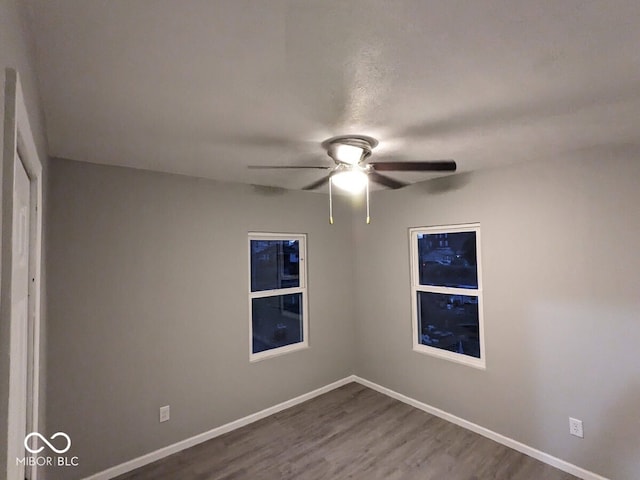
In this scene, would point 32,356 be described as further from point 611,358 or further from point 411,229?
point 611,358

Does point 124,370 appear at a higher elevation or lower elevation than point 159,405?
higher

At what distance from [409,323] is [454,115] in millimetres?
2491

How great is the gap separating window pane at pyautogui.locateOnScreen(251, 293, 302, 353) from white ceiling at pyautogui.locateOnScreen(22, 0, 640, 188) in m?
1.90

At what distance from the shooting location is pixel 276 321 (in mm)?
3768

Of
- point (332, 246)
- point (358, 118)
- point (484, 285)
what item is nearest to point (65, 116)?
point (358, 118)

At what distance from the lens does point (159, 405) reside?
2775 millimetres

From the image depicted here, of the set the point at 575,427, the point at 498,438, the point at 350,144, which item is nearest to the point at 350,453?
the point at 498,438

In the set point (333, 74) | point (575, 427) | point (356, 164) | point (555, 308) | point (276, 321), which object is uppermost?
point (333, 74)

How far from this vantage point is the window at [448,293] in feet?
10.5

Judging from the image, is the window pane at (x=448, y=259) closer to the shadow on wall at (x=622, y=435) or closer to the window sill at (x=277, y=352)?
the shadow on wall at (x=622, y=435)

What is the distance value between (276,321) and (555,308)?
2.71 m

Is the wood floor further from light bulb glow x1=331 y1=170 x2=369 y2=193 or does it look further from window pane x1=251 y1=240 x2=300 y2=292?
light bulb glow x1=331 y1=170 x2=369 y2=193

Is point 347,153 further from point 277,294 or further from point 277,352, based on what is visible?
point 277,352

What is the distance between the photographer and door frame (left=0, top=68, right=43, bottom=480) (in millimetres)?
736
